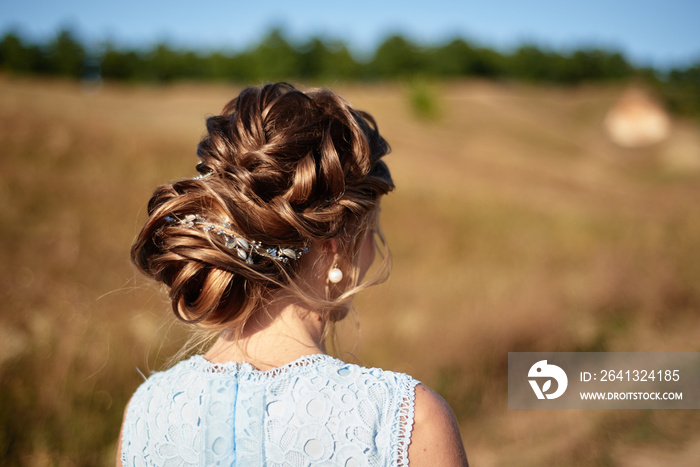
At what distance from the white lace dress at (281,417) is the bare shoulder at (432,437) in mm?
21

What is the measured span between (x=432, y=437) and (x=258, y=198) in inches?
31.2

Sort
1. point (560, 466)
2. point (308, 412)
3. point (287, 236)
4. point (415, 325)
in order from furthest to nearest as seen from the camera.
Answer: point (415, 325) < point (560, 466) < point (287, 236) < point (308, 412)

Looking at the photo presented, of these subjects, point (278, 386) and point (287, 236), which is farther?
point (287, 236)

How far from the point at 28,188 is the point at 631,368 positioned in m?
9.02

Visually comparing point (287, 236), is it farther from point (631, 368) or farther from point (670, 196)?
point (670, 196)

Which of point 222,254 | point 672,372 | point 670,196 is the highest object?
point 222,254

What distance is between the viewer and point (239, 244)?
1.46 metres

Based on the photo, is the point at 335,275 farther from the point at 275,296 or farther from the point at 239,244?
the point at 239,244

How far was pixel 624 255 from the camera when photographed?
8.95 metres

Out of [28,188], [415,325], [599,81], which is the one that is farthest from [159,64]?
[415,325]

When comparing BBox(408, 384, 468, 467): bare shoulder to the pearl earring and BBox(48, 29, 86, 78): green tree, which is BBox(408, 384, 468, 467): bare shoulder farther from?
BBox(48, 29, 86, 78): green tree

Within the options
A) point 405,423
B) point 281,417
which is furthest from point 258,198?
point 405,423

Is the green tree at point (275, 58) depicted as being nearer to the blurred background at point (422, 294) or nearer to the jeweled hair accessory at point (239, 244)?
the blurred background at point (422, 294)

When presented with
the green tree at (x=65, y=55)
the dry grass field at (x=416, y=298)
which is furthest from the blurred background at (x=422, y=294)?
the green tree at (x=65, y=55)
